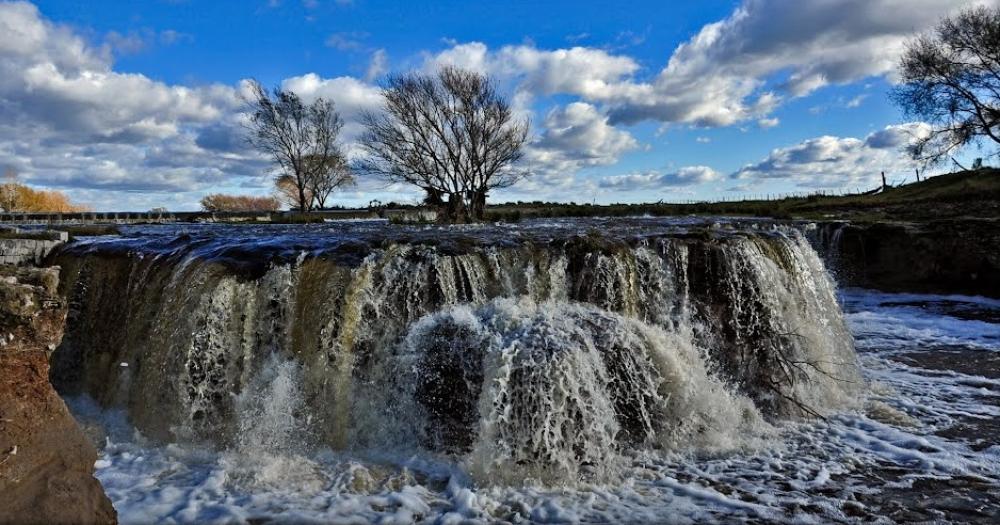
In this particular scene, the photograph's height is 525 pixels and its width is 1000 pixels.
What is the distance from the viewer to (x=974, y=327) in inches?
447

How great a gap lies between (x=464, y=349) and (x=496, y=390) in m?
0.75

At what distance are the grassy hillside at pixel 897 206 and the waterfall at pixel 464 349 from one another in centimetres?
1467

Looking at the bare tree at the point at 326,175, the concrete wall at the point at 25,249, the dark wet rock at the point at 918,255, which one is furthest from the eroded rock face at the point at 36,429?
the bare tree at the point at 326,175

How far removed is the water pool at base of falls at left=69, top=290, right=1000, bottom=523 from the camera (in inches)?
178

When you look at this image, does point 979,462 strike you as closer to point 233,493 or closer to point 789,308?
point 789,308

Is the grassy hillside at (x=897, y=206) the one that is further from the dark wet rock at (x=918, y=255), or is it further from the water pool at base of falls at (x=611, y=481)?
the water pool at base of falls at (x=611, y=481)

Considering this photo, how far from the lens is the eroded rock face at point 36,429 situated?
9.91ft

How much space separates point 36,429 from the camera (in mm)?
3264

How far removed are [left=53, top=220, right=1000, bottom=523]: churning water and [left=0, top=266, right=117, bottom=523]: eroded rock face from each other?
141cm

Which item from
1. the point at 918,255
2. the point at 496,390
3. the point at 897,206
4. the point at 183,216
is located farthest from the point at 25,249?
the point at 897,206

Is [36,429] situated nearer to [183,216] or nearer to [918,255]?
[918,255]

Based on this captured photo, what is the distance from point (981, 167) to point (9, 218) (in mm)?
49797

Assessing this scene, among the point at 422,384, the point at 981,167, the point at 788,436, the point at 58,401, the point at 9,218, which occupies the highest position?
the point at 981,167

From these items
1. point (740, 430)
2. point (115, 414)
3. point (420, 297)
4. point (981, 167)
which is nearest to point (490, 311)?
point (420, 297)
